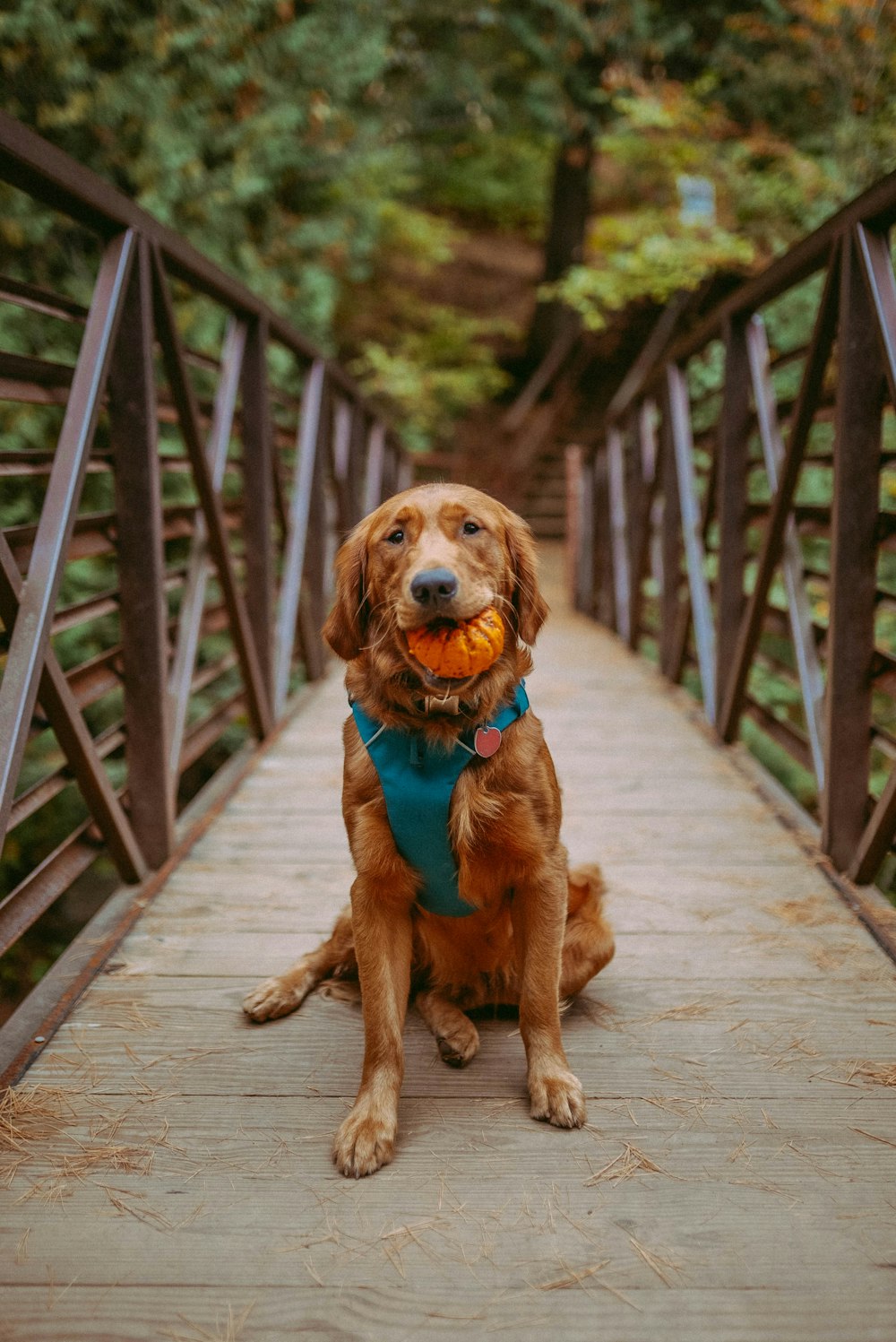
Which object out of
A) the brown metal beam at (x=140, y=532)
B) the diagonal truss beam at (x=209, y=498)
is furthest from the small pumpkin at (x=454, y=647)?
the diagonal truss beam at (x=209, y=498)

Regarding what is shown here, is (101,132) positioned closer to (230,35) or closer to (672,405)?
(230,35)

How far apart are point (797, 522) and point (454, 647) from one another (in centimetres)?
201

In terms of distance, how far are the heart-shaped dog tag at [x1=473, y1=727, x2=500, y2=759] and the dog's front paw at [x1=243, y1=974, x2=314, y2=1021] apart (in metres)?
0.69

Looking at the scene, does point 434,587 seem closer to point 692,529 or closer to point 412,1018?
point 412,1018

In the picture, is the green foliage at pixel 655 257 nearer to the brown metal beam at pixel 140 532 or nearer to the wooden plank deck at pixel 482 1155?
the brown metal beam at pixel 140 532

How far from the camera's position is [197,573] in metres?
3.16

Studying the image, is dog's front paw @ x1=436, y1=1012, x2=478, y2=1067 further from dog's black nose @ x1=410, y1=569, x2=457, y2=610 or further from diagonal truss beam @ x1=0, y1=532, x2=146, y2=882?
diagonal truss beam @ x1=0, y1=532, x2=146, y2=882

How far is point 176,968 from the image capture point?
2148 mm

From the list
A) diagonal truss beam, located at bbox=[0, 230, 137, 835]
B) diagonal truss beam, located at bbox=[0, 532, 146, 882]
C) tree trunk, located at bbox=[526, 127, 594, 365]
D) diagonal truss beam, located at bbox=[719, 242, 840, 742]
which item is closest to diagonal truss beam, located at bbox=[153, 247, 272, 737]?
diagonal truss beam, located at bbox=[0, 230, 137, 835]

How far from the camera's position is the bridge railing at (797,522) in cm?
237

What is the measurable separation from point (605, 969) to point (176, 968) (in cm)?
96

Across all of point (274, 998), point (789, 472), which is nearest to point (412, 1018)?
point (274, 998)

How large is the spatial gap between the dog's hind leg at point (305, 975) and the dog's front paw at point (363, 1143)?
412 mm

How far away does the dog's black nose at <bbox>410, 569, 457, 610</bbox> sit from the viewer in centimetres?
161
